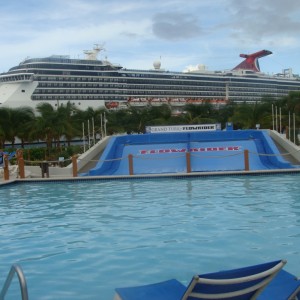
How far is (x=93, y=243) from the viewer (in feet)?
22.2

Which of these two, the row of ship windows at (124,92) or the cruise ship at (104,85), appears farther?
the row of ship windows at (124,92)

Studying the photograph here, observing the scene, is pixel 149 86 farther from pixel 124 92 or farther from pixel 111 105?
pixel 111 105

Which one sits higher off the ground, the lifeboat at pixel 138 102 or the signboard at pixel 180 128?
the lifeboat at pixel 138 102

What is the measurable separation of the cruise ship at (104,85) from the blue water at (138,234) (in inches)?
1548

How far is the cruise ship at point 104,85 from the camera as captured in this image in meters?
55.7

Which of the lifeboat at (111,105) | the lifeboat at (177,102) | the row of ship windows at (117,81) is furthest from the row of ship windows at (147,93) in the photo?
the lifeboat at (177,102)

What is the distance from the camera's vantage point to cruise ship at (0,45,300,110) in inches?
2192

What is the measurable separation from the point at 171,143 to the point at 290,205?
476 inches

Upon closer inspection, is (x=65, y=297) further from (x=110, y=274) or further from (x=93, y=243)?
(x=93, y=243)

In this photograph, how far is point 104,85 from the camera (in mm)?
60938

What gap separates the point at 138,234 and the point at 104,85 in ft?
180

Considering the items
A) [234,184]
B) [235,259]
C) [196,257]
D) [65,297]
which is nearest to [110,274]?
[65,297]

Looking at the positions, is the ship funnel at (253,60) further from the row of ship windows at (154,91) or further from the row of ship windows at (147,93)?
the row of ship windows at (147,93)

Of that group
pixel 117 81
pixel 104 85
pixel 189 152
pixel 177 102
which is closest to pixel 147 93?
pixel 177 102
